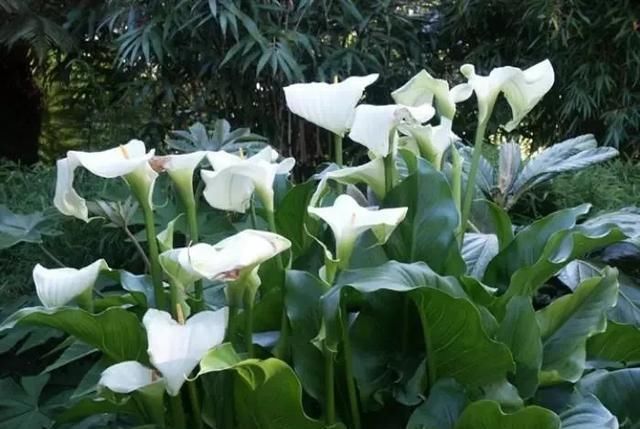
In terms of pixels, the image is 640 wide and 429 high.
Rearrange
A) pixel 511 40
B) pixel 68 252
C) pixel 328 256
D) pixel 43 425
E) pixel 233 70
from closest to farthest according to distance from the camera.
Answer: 1. pixel 328 256
2. pixel 43 425
3. pixel 68 252
4. pixel 233 70
5. pixel 511 40

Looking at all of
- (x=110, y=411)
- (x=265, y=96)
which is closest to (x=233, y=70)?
(x=265, y=96)

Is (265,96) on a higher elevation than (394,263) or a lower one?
lower

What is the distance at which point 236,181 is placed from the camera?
761 mm

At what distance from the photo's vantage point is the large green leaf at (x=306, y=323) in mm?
775

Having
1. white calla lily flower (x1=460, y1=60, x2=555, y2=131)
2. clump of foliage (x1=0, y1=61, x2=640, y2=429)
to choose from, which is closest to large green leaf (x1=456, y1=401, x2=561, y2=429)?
clump of foliage (x1=0, y1=61, x2=640, y2=429)

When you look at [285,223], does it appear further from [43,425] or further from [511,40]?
[511,40]

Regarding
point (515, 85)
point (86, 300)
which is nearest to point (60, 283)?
point (86, 300)

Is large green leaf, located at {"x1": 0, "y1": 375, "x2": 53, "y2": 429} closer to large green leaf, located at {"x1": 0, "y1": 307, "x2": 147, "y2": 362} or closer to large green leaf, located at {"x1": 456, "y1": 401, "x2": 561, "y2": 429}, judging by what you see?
large green leaf, located at {"x1": 0, "y1": 307, "x2": 147, "y2": 362}

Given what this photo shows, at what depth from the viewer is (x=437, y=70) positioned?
2.54 metres

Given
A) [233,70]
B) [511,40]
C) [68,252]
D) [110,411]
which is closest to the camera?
[110,411]

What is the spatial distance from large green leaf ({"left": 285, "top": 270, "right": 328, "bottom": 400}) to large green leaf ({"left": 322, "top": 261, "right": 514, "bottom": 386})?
1.3 inches

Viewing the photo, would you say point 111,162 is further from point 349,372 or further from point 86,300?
point 349,372

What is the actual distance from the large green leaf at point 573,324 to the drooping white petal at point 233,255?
1.07 ft

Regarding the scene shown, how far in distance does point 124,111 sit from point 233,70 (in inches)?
22.0
